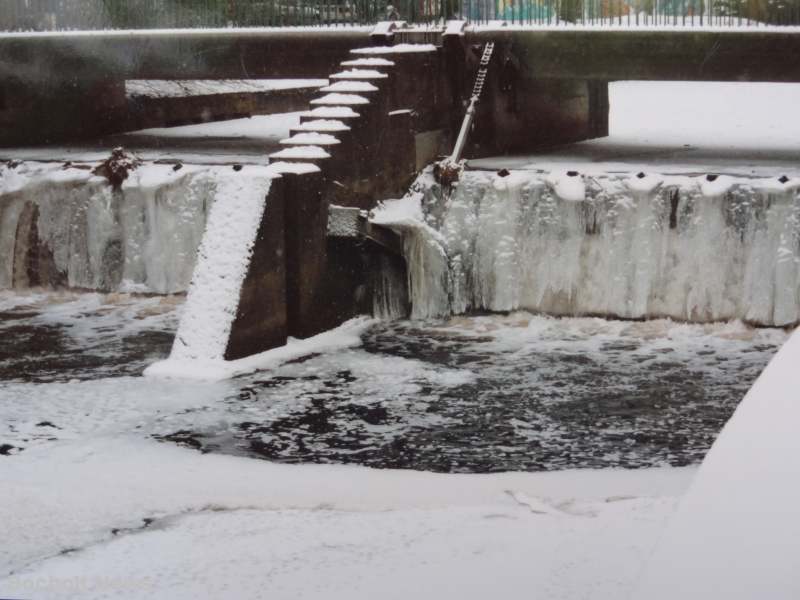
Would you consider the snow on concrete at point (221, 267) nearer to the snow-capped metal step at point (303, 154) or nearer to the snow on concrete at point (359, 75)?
the snow-capped metal step at point (303, 154)

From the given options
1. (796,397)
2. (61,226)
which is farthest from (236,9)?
(796,397)

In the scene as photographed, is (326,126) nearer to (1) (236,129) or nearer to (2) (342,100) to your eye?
(2) (342,100)

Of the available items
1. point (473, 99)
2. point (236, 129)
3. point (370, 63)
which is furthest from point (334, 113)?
point (236, 129)

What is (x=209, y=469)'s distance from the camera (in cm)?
1114

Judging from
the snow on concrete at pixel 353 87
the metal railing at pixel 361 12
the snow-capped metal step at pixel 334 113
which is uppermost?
the metal railing at pixel 361 12

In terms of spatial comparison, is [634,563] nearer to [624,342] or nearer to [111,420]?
[111,420]

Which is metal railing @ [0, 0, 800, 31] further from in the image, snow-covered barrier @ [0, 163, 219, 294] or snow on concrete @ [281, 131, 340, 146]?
snow on concrete @ [281, 131, 340, 146]

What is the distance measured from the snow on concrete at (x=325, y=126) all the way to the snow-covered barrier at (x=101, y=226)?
1.55 m

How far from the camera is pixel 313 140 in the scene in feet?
52.7

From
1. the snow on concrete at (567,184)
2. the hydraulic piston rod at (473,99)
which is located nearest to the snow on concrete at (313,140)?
the hydraulic piston rod at (473,99)

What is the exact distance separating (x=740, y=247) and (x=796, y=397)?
11412 mm

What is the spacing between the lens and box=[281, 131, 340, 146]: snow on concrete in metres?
16.0

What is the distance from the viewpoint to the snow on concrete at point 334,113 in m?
16.4

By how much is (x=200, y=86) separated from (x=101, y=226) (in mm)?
8467
